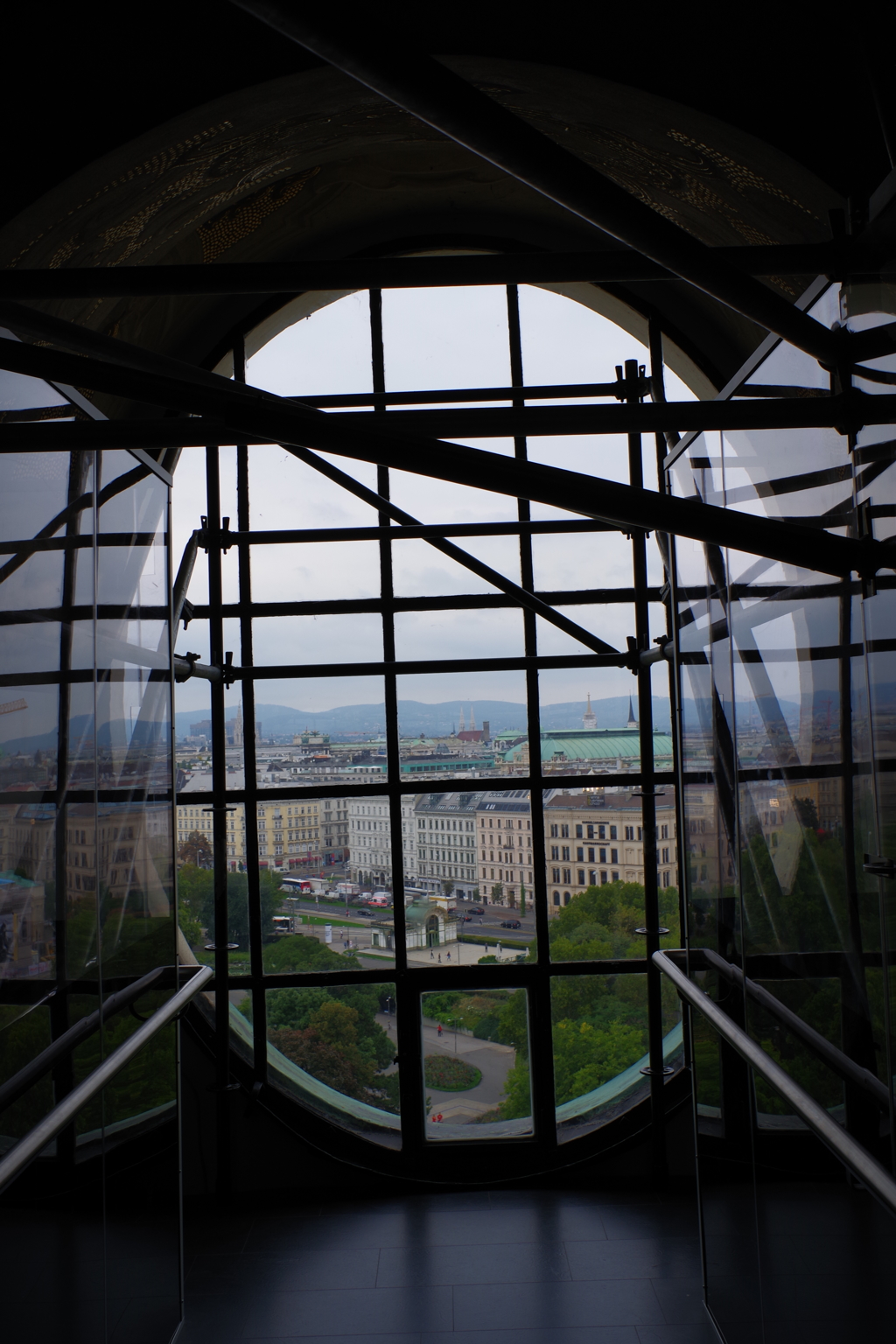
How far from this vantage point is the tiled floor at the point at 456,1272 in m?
3.20

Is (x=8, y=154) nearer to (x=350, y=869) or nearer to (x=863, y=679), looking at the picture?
(x=863, y=679)

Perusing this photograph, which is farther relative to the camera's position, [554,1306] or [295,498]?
[295,498]

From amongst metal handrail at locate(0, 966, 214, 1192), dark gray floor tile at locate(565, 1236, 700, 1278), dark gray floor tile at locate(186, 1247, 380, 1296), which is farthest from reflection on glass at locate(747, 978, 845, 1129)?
dark gray floor tile at locate(186, 1247, 380, 1296)

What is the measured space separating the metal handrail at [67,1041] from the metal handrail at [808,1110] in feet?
5.43

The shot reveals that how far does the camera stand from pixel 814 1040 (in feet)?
6.63

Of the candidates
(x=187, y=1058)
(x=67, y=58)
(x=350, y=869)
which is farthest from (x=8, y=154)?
(x=187, y=1058)

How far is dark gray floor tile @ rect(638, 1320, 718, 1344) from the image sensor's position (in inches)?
120

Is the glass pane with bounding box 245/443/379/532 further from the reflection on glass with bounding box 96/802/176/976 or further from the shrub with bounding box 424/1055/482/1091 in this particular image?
the shrub with bounding box 424/1055/482/1091

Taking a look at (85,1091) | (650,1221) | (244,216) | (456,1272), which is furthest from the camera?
(244,216)

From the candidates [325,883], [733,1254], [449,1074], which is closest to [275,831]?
[325,883]

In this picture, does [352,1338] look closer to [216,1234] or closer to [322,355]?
Result: [216,1234]

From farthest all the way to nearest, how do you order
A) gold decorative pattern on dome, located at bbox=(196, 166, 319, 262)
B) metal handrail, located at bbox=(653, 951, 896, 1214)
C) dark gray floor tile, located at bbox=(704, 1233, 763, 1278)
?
gold decorative pattern on dome, located at bbox=(196, 166, 319, 262), dark gray floor tile, located at bbox=(704, 1233, 763, 1278), metal handrail, located at bbox=(653, 951, 896, 1214)

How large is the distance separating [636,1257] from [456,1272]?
71 centimetres

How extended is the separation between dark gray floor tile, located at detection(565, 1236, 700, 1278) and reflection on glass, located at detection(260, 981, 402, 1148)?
1.15 metres
